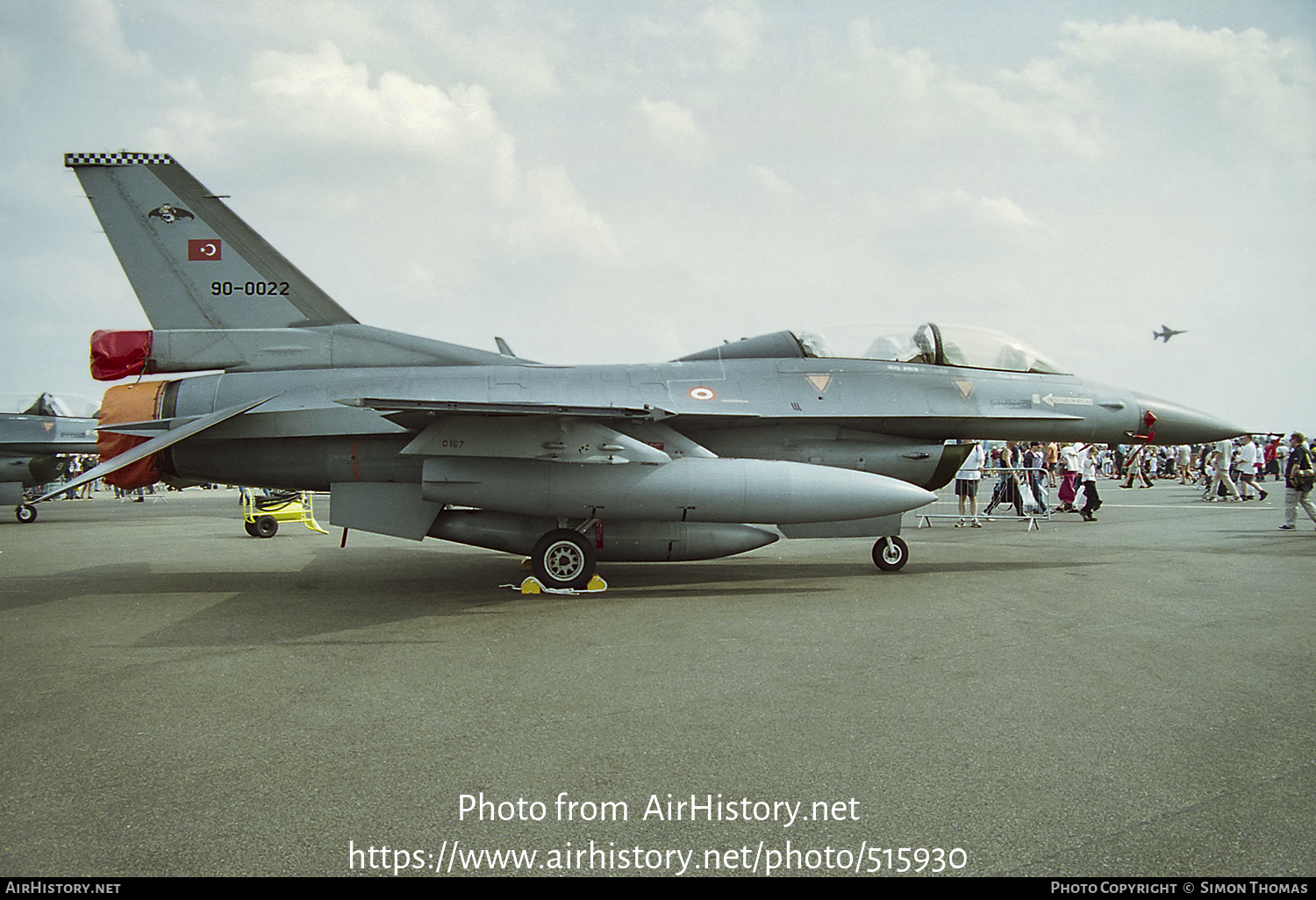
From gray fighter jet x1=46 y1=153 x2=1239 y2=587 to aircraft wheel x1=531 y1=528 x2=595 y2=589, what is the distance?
19mm

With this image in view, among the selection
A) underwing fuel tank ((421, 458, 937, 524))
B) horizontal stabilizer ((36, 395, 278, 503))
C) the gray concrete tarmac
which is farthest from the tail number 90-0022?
the gray concrete tarmac

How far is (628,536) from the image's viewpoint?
788 centimetres

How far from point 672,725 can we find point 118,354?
23.1ft

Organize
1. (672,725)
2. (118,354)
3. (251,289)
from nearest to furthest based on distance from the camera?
(672,725)
(118,354)
(251,289)

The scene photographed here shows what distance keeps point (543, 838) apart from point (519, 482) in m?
4.84

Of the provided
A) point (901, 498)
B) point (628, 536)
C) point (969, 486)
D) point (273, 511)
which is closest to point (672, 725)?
point (628, 536)

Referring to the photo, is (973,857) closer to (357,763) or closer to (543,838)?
(543,838)

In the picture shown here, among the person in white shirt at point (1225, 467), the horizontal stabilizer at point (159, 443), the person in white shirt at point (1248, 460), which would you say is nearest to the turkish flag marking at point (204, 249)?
the horizontal stabilizer at point (159, 443)

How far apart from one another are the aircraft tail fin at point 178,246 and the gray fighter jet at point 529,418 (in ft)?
0.06

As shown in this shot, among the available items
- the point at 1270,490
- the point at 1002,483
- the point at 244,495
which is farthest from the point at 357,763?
the point at 1270,490

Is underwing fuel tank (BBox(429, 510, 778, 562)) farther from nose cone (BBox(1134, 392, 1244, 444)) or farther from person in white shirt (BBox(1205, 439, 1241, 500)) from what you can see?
person in white shirt (BBox(1205, 439, 1241, 500))

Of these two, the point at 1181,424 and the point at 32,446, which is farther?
the point at 32,446

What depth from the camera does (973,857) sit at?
249 cm

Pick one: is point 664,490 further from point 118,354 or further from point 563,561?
point 118,354
